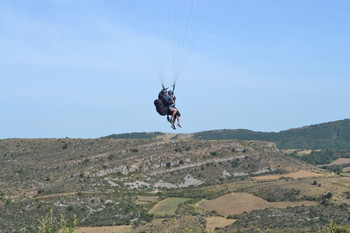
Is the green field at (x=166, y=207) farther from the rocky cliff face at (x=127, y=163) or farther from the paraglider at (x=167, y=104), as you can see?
the paraglider at (x=167, y=104)

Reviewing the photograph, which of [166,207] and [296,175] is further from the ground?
[296,175]

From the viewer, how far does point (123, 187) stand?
116 metres

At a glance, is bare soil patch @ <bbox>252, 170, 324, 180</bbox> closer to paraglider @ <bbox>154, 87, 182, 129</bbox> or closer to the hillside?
the hillside

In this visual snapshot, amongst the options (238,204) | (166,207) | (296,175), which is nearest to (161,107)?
(166,207)

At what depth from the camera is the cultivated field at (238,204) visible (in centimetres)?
9319

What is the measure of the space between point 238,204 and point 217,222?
15585 millimetres

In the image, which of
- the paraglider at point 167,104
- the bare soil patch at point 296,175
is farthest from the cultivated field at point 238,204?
the paraglider at point 167,104

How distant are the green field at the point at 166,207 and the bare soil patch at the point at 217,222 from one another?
7.33 meters

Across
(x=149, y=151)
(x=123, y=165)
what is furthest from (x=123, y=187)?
(x=149, y=151)

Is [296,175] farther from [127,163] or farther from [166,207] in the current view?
[166,207]

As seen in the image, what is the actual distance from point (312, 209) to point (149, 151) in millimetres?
60229

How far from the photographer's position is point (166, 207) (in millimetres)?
94250

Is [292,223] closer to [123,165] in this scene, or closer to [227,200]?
[227,200]

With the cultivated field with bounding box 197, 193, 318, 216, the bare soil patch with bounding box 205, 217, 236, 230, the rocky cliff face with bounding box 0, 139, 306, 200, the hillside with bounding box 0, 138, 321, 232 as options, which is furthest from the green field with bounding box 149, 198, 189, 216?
the rocky cliff face with bounding box 0, 139, 306, 200
